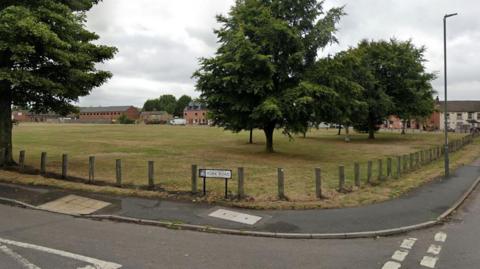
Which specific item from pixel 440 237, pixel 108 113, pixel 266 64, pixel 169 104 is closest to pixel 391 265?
pixel 440 237

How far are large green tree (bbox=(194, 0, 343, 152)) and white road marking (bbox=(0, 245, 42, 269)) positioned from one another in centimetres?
1580

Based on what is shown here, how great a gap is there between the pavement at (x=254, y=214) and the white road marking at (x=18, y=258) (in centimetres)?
247

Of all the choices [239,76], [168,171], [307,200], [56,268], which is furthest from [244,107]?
[56,268]

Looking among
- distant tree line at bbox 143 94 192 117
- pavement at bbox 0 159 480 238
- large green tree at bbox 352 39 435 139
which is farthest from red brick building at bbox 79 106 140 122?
pavement at bbox 0 159 480 238

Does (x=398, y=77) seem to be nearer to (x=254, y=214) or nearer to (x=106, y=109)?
(x=254, y=214)

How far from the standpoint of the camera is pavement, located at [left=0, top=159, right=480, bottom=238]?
8148 millimetres

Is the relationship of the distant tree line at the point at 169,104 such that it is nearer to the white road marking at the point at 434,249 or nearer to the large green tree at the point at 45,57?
the large green tree at the point at 45,57

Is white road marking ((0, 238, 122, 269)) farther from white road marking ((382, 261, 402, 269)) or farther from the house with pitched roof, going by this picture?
the house with pitched roof

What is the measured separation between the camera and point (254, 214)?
9227mm

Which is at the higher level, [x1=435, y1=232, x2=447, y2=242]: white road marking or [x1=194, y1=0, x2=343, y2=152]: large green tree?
[x1=194, y1=0, x2=343, y2=152]: large green tree

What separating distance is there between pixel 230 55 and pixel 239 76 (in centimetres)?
146

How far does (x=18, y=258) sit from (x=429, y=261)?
21.4ft

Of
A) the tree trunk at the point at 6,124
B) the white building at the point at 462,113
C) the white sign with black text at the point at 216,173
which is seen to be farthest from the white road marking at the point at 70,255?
the white building at the point at 462,113

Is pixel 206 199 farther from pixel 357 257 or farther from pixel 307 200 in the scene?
pixel 357 257
